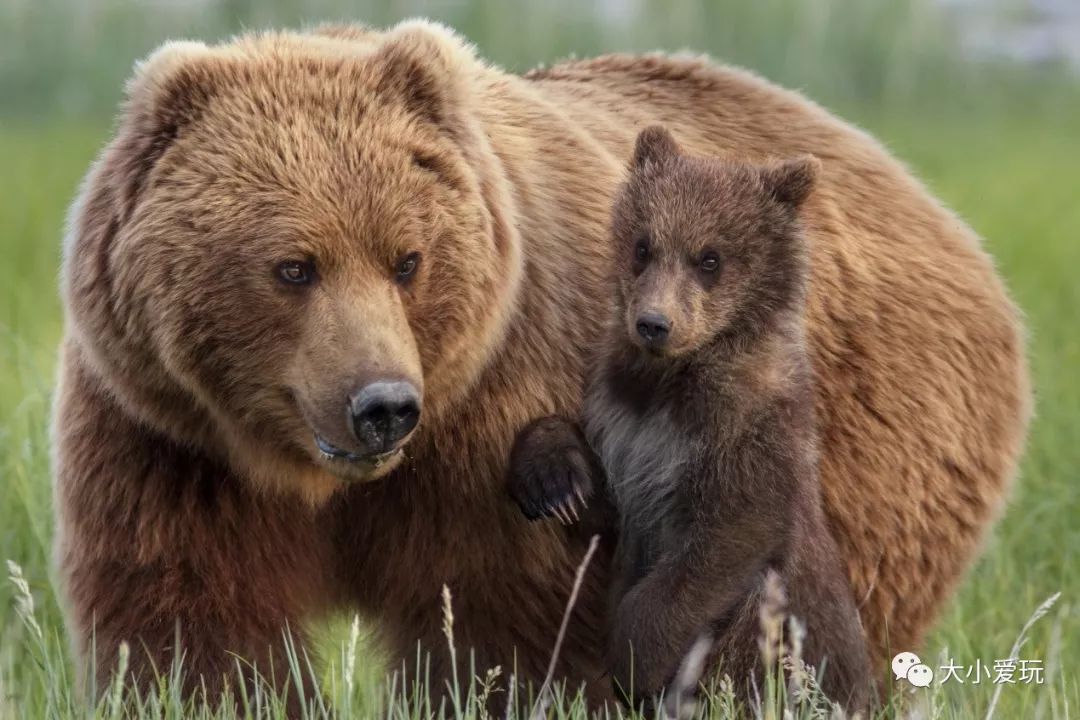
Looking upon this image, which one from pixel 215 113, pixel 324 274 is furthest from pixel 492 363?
pixel 215 113

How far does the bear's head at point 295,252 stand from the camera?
4.25 meters

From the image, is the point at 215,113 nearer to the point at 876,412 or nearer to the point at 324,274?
the point at 324,274

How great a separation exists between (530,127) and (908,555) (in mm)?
1663

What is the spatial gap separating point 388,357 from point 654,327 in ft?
2.09

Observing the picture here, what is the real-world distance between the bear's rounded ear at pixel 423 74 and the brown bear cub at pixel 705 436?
1.66 feet

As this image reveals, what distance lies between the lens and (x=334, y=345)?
13.7 ft

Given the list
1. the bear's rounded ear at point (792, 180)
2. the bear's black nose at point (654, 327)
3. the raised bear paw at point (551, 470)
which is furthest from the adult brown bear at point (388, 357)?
the bear's rounded ear at point (792, 180)

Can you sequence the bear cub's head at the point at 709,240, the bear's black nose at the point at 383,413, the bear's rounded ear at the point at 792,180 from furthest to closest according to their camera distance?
the bear's rounded ear at the point at 792,180 < the bear cub's head at the point at 709,240 < the bear's black nose at the point at 383,413

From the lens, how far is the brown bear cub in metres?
4.48

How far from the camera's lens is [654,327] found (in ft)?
14.0

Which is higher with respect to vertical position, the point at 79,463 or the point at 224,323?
the point at 224,323

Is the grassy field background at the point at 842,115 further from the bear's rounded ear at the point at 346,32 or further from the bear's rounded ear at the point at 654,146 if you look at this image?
the bear's rounded ear at the point at 346,32

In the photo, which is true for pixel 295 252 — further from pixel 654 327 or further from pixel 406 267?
pixel 654 327

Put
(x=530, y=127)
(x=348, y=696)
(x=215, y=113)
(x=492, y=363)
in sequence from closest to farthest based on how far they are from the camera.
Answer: (x=348, y=696)
(x=215, y=113)
(x=492, y=363)
(x=530, y=127)
